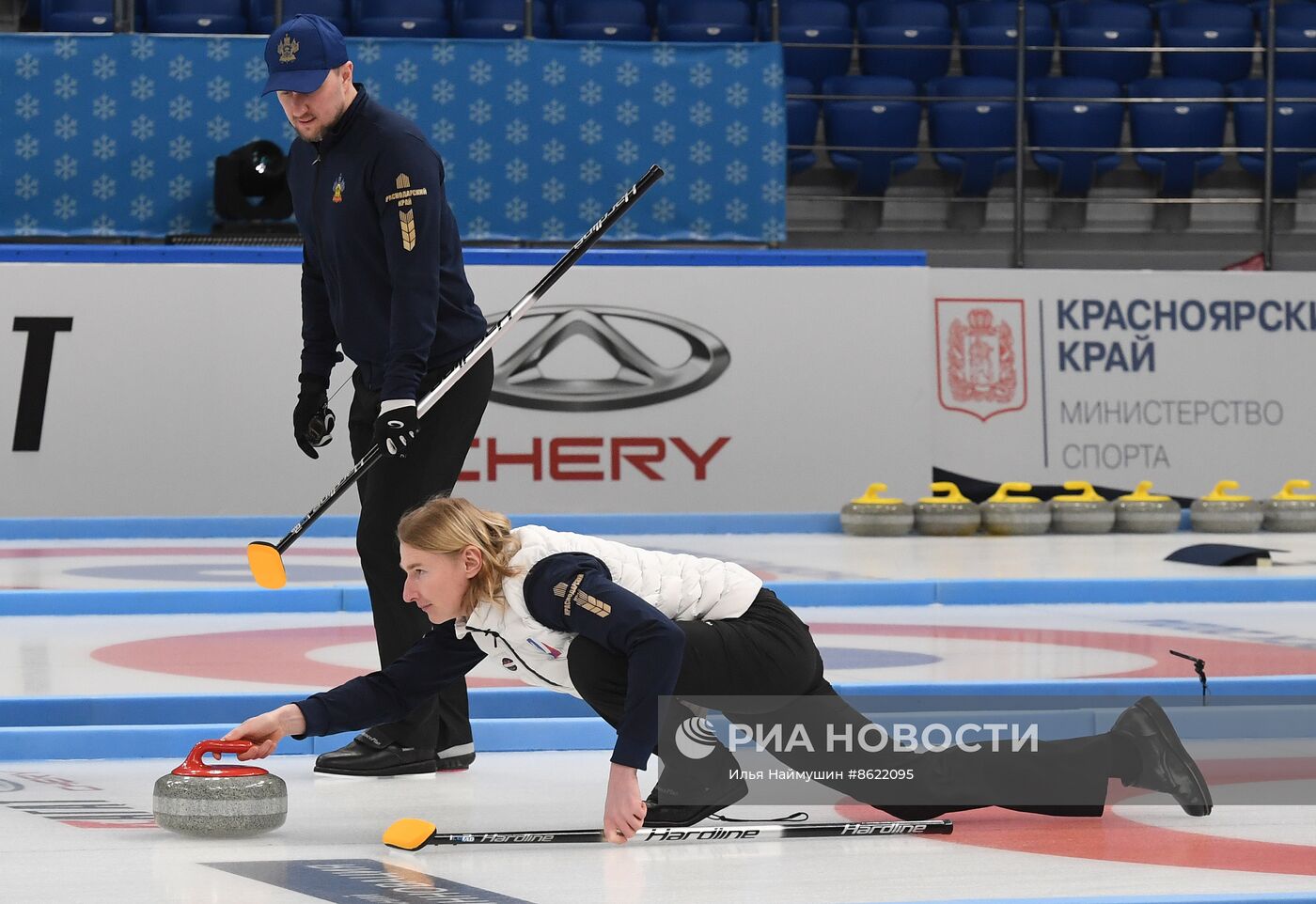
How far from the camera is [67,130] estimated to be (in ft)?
30.9

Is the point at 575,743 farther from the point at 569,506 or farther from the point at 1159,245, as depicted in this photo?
the point at 1159,245

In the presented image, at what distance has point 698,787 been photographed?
3221 millimetres

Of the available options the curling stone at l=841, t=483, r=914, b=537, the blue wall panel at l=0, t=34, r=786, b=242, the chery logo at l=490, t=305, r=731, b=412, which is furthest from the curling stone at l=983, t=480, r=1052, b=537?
the blue wall panel at l=0, t=34, r=786, b=242

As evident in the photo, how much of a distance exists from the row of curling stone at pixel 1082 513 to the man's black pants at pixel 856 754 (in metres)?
5.87

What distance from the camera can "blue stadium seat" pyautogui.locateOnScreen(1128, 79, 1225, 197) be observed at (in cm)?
1269

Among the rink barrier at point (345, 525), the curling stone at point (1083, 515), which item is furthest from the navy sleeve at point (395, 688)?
the curling stone at point (1083, 515)

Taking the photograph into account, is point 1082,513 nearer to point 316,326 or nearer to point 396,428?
point 316,326

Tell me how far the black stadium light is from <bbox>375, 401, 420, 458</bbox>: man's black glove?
589cm

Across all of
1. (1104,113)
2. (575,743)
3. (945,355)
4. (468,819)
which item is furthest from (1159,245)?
(468,819)

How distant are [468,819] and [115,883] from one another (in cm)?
74

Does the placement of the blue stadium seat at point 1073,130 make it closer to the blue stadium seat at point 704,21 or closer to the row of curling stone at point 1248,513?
the blue stadium seat at point 704,21

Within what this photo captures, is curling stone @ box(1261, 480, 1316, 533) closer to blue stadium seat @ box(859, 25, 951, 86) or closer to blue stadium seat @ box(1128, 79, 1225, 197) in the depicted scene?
blue stadium seat @ box(1128, 79, 1225, 197)

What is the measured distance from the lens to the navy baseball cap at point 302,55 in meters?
3.57

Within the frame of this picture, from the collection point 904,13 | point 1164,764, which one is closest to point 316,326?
point 1164,764
